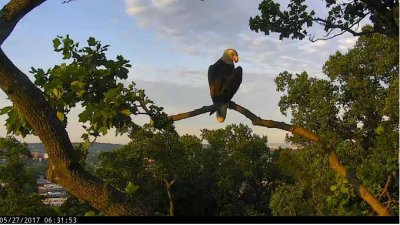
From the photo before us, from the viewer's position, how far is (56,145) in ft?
10.0

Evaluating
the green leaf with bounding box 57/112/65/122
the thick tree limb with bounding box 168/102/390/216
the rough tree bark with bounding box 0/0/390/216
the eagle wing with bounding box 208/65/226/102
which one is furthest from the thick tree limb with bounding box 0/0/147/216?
the eagle wing with bounding box 208/65/226/102

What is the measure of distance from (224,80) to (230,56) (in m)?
0.46

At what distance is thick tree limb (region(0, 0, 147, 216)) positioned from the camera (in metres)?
3.01

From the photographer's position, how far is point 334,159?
3930 millimetres

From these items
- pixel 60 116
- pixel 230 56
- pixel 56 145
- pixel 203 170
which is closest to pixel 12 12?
pixel 60 116

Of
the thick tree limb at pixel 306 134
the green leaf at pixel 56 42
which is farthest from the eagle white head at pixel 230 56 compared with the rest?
the green leaf at pixel 56 42

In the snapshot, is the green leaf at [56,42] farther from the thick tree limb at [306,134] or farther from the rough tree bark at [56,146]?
the thick tree limb at [306,134]

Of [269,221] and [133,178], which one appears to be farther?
[133,178]

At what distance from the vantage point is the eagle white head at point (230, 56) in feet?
18.3

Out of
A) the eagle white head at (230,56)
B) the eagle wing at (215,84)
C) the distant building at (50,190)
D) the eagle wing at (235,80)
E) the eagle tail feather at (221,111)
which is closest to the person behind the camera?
the eagle tail feather at (221,111)

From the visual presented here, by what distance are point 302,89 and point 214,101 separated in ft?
39.3

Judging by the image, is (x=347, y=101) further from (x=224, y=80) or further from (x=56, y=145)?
(x=56, y=145)

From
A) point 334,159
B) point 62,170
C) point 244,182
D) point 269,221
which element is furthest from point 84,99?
point 244,182

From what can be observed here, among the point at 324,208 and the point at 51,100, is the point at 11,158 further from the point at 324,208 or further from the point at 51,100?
the point at 51,100
